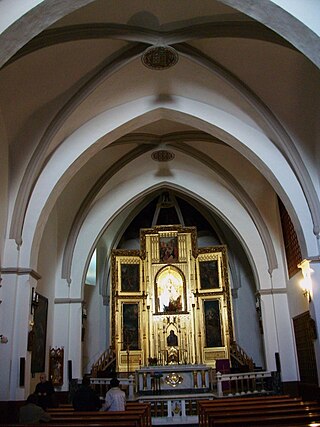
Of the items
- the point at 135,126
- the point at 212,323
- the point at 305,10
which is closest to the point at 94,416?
the point at 305,10

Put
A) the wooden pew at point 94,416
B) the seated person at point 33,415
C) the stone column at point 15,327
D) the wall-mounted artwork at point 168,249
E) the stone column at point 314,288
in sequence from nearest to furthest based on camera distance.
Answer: the wooden pew at point 94,416, the seated person at point 33,415, the stone column at point 15,327, the stone column at point 314,288, the wall-mounted artwork at point 168,249

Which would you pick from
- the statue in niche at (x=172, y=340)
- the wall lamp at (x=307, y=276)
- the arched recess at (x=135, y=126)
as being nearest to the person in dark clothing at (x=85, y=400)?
the arched recess at (x=135, y=126)

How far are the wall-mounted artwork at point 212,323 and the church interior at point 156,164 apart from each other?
0.19 feet

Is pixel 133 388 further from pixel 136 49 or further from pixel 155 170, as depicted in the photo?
pixel 136 49

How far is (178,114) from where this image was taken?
1173 centimetres

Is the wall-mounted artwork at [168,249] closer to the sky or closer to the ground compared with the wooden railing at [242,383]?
closer to the sky

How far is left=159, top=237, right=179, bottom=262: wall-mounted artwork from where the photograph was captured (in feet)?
64.7

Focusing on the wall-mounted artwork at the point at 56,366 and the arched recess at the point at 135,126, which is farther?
the wall-mounted artwork at the point at 56,366

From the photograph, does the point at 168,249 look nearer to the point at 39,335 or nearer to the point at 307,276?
the point at 39,335

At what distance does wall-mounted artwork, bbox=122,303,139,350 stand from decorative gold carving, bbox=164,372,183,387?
465 centimetres

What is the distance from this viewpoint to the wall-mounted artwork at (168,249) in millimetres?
19734

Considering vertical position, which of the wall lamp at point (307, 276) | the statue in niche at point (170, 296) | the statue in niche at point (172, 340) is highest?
the statue in niche at point (170, 296)

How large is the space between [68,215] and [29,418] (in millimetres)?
9048

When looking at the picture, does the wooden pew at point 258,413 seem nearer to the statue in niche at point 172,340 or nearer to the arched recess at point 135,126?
the arched recess at point 135,126
